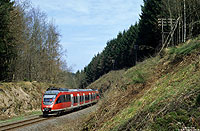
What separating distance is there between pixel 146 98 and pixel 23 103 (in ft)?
68.2

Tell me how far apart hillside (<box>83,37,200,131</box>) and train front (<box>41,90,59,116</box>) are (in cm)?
1219

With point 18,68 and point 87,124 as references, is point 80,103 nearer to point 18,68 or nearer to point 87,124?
point 18,68

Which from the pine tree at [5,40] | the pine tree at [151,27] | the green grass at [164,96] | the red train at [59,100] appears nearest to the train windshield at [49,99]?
the red train at [59,100]

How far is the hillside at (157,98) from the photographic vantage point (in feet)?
14.2

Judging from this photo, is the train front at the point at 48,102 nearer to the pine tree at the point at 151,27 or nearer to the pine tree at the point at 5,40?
the pine tree at the point at 5,40

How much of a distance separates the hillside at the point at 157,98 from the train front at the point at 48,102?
12185mm

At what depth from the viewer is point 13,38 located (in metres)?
26.2

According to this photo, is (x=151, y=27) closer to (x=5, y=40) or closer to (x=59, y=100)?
(x=59, y=100)

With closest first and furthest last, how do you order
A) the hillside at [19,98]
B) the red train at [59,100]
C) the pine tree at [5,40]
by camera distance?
the red train at [59,100], the hillside at [19,98], the pine tree at [5,40]

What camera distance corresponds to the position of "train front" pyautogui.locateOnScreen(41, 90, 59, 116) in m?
→ 20.6

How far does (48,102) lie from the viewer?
829 inches

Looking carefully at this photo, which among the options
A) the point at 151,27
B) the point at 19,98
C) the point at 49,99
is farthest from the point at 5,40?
the point at 151,27

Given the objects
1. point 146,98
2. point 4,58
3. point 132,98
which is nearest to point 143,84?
point 132,98

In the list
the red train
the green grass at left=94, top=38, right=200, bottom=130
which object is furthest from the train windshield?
the green grass at left=94, top=38, right=200, bottom=130
